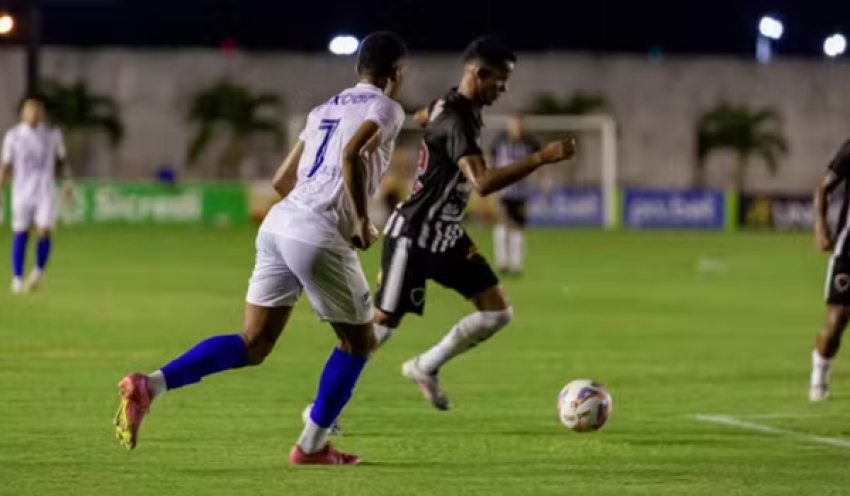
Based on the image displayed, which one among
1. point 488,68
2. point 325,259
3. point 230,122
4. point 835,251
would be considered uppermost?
point 488,68

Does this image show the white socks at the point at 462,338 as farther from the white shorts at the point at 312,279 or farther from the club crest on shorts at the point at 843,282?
the white shorts at the point at 312,279

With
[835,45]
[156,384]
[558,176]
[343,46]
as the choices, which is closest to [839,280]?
[156,384]

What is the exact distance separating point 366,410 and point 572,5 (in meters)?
62.7

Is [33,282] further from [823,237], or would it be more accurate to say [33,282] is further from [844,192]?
[844,192]

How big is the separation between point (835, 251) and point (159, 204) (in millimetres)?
38087

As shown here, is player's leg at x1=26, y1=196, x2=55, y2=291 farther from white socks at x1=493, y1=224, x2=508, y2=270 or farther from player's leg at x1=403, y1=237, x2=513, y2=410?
player's leg at x1=403, y1=237, x2=513, y2=410

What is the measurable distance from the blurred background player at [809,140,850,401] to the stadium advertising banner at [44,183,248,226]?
120 feet

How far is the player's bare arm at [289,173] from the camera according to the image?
1052 centimetres

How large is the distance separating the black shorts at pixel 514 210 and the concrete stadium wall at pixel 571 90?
29355mm

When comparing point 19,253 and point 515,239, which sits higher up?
point 19,253

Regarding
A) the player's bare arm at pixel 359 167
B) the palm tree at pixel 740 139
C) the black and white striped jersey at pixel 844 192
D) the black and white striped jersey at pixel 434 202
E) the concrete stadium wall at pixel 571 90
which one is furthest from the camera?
the palm tree at pixel 740 139

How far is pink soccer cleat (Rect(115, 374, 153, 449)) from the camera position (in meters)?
9.83

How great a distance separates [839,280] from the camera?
13805mm

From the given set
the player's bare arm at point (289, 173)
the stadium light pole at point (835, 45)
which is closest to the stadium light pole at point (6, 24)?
the player's bare arm at point (289, 173)
